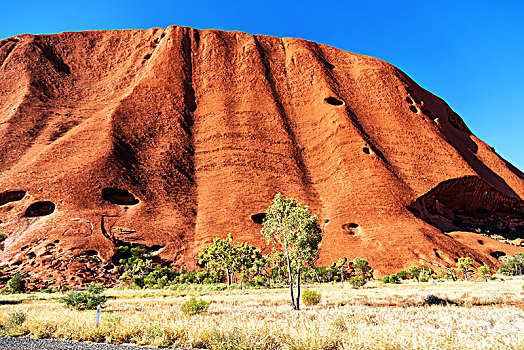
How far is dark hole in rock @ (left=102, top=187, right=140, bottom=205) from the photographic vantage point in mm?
54188

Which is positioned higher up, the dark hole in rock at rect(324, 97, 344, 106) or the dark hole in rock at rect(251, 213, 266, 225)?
the dark hole in rock at rect(324, 97, 344, 106)

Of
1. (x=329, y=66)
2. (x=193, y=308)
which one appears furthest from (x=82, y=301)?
(x=329, y=66)

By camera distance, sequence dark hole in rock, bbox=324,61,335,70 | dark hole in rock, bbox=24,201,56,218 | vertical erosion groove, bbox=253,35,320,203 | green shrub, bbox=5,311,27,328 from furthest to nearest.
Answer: dark hole in rock, bbox=324,61,335,70, vertical erosion groove, bbox=253,35,320,203, dark hole in rock, bbox=24,201,56,218, green shrub, bbox=5,311,27,328

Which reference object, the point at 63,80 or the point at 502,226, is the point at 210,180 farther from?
the point at 502,226

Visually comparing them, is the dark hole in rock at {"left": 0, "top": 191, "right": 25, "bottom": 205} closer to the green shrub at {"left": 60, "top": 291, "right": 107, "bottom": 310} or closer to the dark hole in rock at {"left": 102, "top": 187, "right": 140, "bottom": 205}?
the dark hole in rock at {"left": 102, "top": 187, "right": 140, "bottom": 205}

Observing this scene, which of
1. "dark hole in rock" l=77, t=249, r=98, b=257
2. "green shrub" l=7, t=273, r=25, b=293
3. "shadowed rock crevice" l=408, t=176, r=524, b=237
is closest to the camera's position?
"green shrub" l=7, t=273, r=25, b=293

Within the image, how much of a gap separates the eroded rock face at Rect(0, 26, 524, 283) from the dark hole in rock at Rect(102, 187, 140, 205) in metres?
0.20

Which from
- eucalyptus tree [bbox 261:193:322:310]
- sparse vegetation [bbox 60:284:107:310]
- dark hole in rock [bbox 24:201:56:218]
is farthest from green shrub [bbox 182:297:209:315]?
dark hole in rock [bbox 24:201:56:218]

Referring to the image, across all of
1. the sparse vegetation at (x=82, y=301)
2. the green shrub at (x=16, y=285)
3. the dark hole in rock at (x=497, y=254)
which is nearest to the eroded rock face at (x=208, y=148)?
the green shrub at (x=16, y=285)

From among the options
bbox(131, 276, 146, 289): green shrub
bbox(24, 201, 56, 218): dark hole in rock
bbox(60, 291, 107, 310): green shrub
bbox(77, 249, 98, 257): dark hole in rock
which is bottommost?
bbox(60, 291, 107, 310): green shrub

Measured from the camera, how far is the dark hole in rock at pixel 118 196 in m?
54.2

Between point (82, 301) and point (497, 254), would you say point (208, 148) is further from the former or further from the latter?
point (497, 254)

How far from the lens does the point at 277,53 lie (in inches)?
3521

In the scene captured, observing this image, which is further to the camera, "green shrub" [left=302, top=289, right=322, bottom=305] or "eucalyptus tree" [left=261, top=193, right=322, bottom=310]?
"green shrub" [left=302, top=289, right=322, bottom=305]
